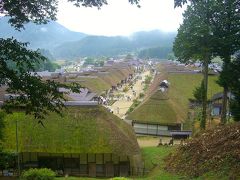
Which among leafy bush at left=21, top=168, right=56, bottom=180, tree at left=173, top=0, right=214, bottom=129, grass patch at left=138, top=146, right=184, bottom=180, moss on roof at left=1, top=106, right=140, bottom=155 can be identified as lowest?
grass patch at left=138, top=146, right=184, bottom=180

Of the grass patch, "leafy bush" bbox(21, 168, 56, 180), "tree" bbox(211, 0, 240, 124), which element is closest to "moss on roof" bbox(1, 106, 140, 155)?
the grass patch

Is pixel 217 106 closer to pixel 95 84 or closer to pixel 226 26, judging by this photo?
pixel 226 26

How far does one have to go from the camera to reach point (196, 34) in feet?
84.8

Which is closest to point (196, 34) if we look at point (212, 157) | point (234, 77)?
point (234, 77)

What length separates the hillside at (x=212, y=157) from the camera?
48.3ft

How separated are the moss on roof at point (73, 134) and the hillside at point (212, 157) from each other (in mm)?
4436

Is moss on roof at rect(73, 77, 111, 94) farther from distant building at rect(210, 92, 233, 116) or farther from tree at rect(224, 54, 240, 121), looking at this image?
tree at rect(224, 54, 240, 121)

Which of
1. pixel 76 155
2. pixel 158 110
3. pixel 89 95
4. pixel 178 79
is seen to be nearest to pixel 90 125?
pixel 76 155

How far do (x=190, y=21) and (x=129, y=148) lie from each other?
33.9ft

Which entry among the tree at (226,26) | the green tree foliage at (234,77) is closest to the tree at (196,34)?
the tree at (226,26)

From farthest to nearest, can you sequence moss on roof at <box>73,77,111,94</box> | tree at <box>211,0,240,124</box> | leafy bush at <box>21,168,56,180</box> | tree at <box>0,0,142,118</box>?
moss on roof at <box>73,77,111,94</box>, tree at <box>211,0,240,124</box>, leafy bush at <box>21,168,56,180</box>, tree at <box>0,0,142,118</box>

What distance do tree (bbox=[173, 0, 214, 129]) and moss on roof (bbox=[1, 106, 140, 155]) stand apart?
7909 mm

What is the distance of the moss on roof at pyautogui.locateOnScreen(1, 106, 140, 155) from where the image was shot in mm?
22938

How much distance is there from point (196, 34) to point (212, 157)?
11.9 meters
